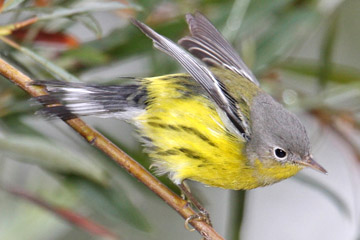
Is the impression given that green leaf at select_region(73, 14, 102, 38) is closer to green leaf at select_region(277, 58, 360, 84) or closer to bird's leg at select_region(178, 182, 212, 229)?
bird's leg at select_region(178, 182, 212, 229)

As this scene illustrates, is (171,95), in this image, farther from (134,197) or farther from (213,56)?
(134,197)

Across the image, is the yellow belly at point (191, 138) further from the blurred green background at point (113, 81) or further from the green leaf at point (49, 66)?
the green leaf at point (49, 66)

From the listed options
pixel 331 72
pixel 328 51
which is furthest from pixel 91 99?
pixel 331 72

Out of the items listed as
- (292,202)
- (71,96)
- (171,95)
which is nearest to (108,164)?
(171,95)

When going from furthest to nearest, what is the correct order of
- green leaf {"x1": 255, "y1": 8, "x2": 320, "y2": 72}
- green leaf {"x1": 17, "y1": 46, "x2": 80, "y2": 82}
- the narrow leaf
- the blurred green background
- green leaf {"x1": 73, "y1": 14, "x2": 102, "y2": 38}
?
green leaf {"x1": 255, "y1": 8, "x2": 320, "y2": 72} → the narrow leaf → the blurred green background → green leaf {"x1": 73, "y1": 14, "x2": 102, "y2": 38} → green leaf {"x1": 17, "y1": 46, "x2": 80, "y2": 82}

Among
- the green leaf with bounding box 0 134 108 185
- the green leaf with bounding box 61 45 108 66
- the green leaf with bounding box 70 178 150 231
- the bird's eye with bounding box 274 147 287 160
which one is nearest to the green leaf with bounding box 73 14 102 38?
the green leaf with bounding box 61 45 108 66

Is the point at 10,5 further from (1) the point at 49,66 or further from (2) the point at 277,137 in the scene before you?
(2) the point at 277,137

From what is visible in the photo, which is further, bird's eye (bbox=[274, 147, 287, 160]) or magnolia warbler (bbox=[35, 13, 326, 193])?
bird's eye (bbox=[274, 147, 287, 160])

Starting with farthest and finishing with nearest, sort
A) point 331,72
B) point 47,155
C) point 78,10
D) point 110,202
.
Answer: point 331,72 → point 110,202 → point 47,155 → point 78,10
